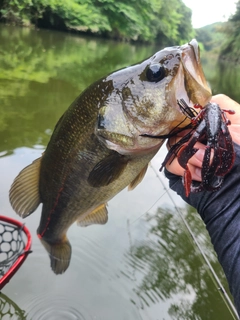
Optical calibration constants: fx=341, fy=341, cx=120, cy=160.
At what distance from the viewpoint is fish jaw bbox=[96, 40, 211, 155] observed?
1.15 metres

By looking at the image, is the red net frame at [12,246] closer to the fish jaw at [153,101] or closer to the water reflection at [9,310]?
the water reflection at [9,310]

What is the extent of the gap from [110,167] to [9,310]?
1357 millimetres

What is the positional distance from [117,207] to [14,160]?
1.17 metres

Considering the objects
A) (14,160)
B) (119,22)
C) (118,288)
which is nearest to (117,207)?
(118,288)

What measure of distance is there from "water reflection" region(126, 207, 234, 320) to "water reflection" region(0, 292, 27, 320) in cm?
77

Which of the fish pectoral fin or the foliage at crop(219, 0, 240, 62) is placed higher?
the foliage at crop(219, 0, 240, 62)

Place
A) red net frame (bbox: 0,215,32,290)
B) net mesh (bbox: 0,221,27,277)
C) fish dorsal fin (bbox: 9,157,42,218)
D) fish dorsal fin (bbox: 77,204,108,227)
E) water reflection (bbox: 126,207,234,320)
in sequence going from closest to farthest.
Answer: fish dorsal fin (bbox: 9,157,42,218) < fish dorsal fin (bbox: 77,204,108,227) < red net frame (bbox: 0,215,32,290) < net mesh (bbox: 0,221,27,277) < water reflection (bbox: 126,207,234,320)

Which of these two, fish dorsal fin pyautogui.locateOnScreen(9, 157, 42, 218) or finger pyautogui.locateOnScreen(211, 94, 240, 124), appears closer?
finger pyautogui.locateOnScreen(211, 94, 240, 124)

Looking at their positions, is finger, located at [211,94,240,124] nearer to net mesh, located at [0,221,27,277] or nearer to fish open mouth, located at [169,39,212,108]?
fish open mouth, located at [169,39,212,108]

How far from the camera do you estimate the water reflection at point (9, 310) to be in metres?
2.07

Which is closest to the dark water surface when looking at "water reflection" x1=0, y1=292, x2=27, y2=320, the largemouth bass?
"water reflection" x1=0, y1=292, x2=27, y2=320

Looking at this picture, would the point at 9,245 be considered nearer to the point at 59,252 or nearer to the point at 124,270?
the point at 59,252

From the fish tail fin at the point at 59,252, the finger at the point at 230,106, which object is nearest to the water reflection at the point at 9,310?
the fish tail fin at the point at 59,252

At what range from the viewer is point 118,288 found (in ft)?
7.74
